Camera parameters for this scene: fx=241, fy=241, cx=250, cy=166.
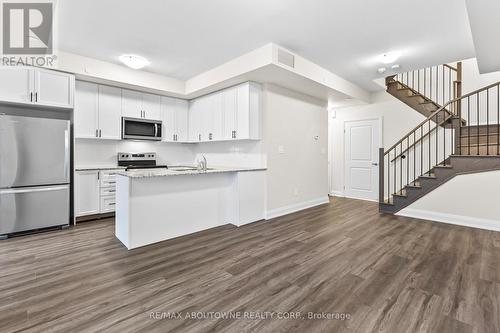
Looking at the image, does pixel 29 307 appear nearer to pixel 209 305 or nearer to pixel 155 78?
pixel 209 305

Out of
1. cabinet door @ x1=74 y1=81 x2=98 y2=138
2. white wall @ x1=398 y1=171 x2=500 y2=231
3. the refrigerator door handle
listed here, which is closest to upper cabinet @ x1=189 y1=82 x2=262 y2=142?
cabinet door @ x1=74 y1=81 x2=98 y2=138

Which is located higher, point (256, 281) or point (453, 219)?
point (453, 219)

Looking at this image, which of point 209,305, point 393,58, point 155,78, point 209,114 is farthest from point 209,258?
point 393,58

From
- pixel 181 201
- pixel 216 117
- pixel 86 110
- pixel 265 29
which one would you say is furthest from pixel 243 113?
pixel 86 110

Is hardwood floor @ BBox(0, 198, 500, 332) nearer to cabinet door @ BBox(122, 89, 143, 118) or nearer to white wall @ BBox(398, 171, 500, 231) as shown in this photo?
white wall @ BBox(398, 171, 500, 231)

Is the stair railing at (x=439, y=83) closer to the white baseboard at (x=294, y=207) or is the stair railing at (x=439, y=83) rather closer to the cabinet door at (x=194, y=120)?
the white baseboard at (x=294, y=207)

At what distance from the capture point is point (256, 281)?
7.52 ft

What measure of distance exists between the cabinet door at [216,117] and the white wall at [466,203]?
409 cm

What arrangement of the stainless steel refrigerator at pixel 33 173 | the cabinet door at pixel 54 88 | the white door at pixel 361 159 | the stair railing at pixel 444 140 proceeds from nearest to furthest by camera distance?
the stainless steel refrigerator at pixel 33 173, the cabinet door at pixel 54 88, the stair railing at pixel 444 140, the white door at pixel 361 159

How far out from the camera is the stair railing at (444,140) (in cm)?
454

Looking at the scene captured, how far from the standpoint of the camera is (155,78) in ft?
16.1

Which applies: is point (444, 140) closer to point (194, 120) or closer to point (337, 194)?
point (337, 194)

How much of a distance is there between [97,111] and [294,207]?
430 centimetres

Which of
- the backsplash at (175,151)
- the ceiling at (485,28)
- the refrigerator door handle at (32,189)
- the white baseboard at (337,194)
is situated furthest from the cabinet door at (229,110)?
the white baseboard at (337,194)
